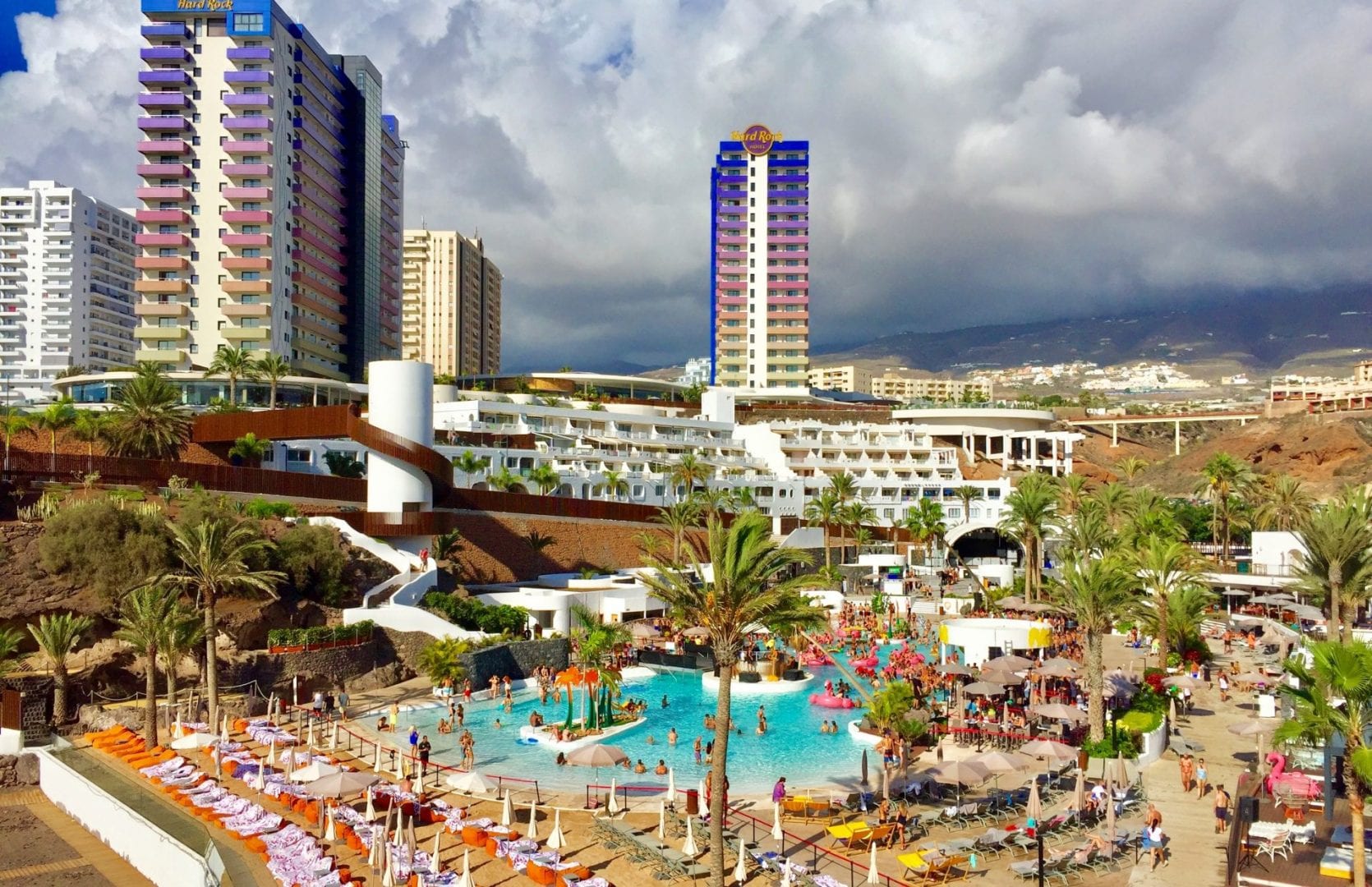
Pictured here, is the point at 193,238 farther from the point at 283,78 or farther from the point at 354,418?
the point at 354,418

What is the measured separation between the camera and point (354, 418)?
136ft

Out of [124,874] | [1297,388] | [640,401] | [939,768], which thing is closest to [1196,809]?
[939,768]

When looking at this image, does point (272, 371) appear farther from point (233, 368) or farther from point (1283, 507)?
point (1283, 507)

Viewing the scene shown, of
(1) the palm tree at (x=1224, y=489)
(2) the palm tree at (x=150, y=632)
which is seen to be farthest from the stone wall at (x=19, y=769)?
(1) the palm tree at (x=1224, y=489)

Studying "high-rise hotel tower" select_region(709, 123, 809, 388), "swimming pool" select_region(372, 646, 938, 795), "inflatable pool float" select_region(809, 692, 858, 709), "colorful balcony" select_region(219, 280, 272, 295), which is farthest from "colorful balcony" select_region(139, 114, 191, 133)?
"inflatable pool float" select_region(809, 692, 858, 709)

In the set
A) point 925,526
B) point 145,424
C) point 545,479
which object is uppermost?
point 145,424

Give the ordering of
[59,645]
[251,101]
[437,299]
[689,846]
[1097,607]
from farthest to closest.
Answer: [437,299]
[251,101]
[59,645]
[1097,607]
[689,846]

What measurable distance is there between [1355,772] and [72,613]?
33644mm

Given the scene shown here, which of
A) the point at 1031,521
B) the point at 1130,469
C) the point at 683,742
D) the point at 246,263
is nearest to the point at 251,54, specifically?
the point at 246,263

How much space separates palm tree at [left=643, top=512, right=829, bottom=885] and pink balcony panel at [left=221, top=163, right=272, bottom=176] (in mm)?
69947

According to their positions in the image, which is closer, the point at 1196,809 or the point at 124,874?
the point at 124,874

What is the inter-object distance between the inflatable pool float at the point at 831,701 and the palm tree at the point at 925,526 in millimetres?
34464

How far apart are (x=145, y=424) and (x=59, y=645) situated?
2095 cm

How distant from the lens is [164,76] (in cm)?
7719
